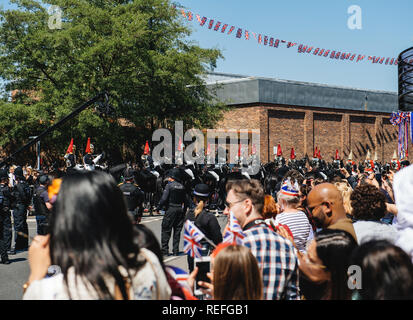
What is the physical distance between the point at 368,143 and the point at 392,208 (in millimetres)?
43554

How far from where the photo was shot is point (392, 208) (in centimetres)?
560

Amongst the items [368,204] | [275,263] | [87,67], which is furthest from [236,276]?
[87,67]

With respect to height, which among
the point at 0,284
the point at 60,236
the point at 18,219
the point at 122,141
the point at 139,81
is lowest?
the point at 0,284

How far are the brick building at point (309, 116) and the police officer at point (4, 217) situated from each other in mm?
26481

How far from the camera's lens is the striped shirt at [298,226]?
5.15 metres

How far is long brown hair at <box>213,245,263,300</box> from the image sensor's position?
9.02ft

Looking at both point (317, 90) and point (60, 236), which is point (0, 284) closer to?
point (60, 236)

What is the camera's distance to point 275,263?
11.0 feet

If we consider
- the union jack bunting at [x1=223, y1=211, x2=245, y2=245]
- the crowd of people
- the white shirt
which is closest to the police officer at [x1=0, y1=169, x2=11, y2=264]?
the crowd of people

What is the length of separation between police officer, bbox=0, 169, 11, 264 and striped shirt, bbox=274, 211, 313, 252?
22.3ft

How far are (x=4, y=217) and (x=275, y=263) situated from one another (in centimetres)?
851

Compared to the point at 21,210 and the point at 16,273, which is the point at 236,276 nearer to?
the point at 16,273

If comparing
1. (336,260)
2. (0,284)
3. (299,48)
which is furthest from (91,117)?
(336,260)

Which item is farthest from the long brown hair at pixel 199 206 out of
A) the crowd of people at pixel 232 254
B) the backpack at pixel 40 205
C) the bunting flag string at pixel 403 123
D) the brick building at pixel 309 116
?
the brick building at pixel 309 116
